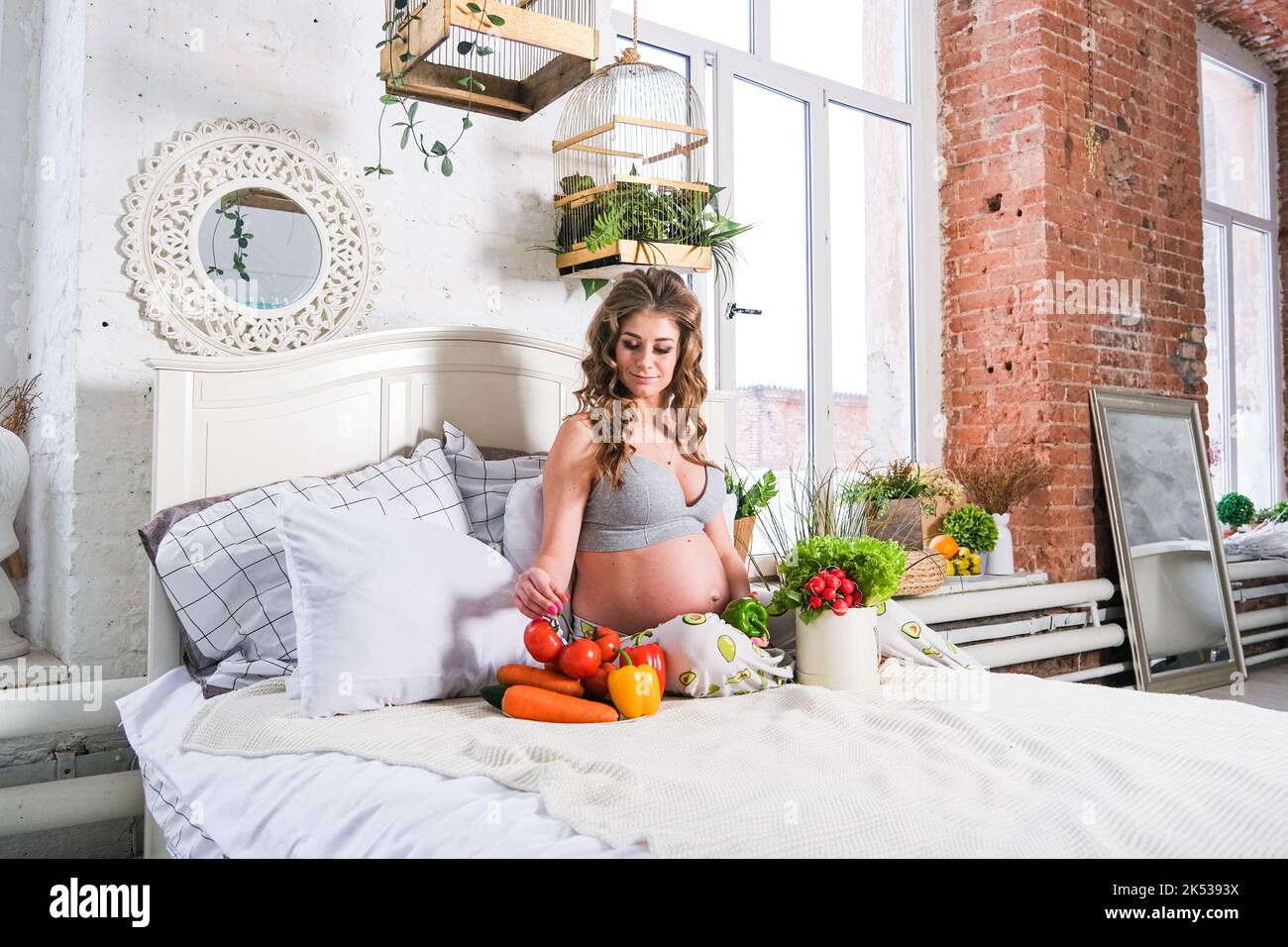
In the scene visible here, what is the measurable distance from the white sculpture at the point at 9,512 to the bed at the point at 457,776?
0.38 m

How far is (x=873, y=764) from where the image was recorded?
1362 millimetres

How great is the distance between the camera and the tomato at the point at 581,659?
172 centimetres

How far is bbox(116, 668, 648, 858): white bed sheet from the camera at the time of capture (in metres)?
1.13

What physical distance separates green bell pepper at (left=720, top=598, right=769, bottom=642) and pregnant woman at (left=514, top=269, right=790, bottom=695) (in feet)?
0.17

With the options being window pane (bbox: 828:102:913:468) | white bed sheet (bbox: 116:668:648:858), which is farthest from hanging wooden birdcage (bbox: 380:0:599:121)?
window pane (bbox: 828:102:913:468)

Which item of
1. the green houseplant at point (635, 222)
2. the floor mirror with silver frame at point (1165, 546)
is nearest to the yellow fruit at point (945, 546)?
the floor mirror with silver frame at point (1165, 546)

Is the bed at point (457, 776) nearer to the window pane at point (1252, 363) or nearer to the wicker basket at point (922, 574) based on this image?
the wicker basket at point (922, 574)

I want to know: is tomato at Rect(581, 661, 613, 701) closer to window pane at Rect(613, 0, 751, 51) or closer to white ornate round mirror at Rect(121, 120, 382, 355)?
white ornate round mirror at Rect(121, 120, 382, 355)
